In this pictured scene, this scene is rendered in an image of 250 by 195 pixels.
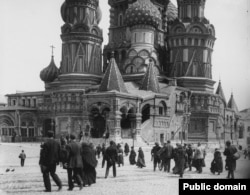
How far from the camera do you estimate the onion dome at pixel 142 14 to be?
5838 centimetres

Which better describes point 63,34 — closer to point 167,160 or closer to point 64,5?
Answer: point 64,5

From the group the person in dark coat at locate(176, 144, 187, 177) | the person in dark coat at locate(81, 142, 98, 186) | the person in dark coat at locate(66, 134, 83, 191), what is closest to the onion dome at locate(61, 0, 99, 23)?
the person in dark coat at locate(176, 144, 187, 177)

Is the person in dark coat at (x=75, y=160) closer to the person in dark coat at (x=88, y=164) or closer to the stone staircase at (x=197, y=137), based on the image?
the person in dark coat at (x=88, y=164)

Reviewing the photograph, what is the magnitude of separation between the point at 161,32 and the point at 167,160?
45529mm

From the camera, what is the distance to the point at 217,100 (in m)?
59.7

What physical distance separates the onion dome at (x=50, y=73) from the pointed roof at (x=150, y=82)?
1865 cm

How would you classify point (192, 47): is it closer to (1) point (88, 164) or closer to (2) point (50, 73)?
(2) point (50, 73)

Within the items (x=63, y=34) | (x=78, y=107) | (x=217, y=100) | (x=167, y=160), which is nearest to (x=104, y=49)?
(x=63, y=34)

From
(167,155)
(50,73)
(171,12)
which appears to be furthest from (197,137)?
(167,155)

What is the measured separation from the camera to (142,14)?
58.2m

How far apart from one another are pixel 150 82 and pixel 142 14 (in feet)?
33.5

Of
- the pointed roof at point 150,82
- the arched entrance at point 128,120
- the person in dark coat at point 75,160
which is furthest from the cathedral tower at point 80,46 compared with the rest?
the person in dark coat at point 75,160

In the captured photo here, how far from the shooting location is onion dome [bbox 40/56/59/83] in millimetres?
67500

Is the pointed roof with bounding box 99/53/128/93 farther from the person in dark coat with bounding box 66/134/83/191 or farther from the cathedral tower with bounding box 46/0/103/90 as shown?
the person in dark coat with bounding box 66/134/83/191
